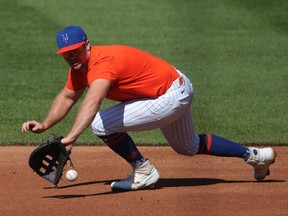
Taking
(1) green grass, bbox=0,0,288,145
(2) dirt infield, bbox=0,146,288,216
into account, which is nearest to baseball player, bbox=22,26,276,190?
(2) dirt infield, bbox=0,146,288,216

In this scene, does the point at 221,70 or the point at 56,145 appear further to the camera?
the point at 221,70

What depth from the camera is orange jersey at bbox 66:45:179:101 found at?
709cm

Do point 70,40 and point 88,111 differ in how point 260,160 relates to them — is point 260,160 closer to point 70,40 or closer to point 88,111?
point 88,111

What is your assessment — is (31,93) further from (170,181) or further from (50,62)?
(170,181)

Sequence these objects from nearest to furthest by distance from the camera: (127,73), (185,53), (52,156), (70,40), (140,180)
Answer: (70,40), (127,73), (52,156), (140,180), (185,53)

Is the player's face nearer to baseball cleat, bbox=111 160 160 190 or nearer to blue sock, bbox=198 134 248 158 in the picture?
baseball cleat, bbox=111 160 160 190

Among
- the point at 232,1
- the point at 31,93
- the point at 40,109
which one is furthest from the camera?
the point at 232,1

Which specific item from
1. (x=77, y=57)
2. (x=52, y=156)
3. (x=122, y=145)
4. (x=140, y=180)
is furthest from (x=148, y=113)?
(x=52, y=156)

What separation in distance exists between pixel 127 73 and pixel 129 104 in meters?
0.29

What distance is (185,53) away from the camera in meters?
14.4

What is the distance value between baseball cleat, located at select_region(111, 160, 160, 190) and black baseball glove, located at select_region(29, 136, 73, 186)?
0.53 meters

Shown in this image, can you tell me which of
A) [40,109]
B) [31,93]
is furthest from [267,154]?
[31,93]

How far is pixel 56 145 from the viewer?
7.07m

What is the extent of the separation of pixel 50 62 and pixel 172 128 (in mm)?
6692
